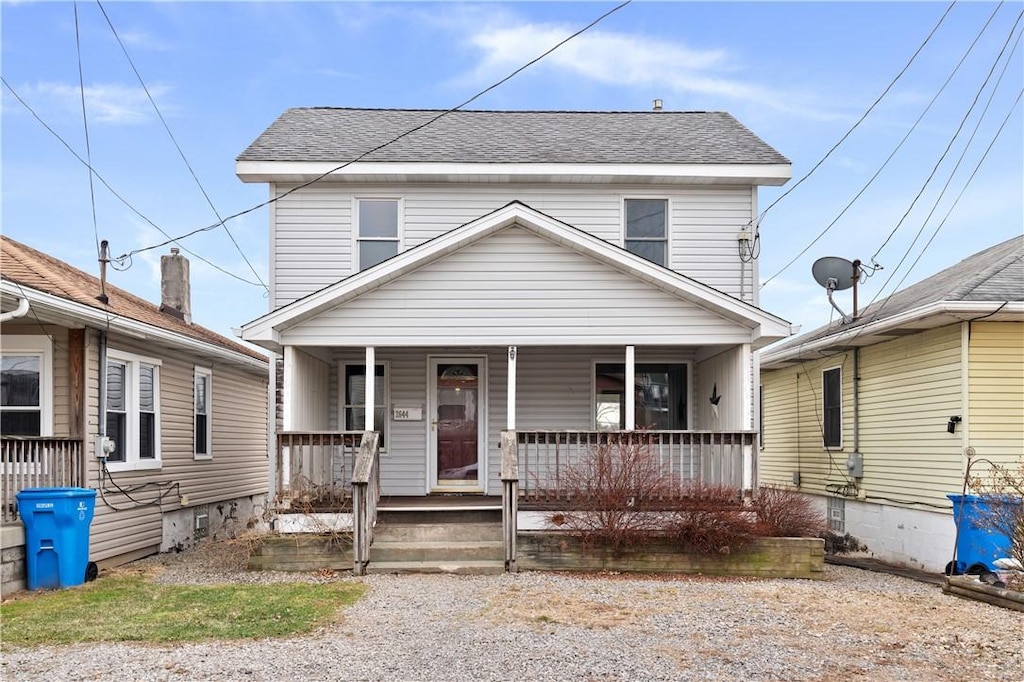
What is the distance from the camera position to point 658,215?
45.3 ft

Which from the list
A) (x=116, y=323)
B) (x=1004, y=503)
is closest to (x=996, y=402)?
(x=1004, y=503)

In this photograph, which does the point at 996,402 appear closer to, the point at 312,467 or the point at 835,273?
the point at 835,273

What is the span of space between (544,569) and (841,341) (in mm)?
6858

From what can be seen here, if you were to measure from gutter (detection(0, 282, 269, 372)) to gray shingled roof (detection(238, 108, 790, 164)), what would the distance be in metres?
2.91

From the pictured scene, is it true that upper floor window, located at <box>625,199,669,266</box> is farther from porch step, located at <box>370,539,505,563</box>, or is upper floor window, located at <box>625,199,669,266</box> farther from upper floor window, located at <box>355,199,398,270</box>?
porch step, located at <box>370,539,505,563</box>

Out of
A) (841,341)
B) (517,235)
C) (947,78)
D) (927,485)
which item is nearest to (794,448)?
(841,341)

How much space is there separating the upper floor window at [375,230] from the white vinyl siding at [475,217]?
13 centimetres

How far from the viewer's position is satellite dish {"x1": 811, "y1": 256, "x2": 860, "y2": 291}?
1453 centimetres

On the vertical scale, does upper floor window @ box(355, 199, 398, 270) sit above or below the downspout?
above

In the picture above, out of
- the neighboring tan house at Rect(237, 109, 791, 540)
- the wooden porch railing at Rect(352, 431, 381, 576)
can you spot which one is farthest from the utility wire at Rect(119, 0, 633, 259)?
the wooden porch railing at Rect(352, 431, 381, 576)

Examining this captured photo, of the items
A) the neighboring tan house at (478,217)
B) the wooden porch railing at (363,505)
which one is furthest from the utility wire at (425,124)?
the wooden porch railing at (363,505)

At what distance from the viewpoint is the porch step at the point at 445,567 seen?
9867 millimetres

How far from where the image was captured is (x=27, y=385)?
10508 mm

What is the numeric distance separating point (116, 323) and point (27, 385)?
48.4 inches
